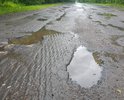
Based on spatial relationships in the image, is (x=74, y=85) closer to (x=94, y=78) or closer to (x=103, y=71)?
(x=94, y=78)

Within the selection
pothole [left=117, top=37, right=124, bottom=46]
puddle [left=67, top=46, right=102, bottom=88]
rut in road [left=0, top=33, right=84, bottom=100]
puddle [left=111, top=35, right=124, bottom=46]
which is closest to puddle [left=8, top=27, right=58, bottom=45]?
rut in road [left=0, top=33, right=84, bottom=100]

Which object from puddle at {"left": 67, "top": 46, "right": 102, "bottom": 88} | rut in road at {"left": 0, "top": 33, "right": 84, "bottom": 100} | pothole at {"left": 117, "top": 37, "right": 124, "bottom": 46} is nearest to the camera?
rut in road at {"left": 0, "top": 33, "right": 84, "bottom": 100}

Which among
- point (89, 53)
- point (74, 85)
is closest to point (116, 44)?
point (89, 53)

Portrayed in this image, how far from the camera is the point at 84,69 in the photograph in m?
5.65

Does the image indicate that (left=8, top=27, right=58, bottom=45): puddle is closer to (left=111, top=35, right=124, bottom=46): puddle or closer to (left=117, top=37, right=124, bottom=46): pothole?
(left=111, top=35, right=124, bottom=46): puddle

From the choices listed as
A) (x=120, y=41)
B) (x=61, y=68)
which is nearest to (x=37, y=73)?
(x=61, y=68)

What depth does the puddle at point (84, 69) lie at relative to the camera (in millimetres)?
4852

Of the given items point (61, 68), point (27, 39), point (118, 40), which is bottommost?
point (118, 40)

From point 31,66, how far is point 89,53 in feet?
7.66

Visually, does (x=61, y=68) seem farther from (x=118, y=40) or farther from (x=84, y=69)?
(x=118, y=40)

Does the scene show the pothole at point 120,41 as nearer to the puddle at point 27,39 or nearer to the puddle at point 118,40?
the puddle at point 118,40

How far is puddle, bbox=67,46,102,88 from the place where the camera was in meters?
4.85

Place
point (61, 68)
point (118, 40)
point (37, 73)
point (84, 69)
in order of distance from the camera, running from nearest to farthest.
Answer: point (37, 73), point (61, 68), point (84, 69), point (118, 40)

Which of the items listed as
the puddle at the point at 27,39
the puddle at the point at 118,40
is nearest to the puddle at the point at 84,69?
the puddle at the point at 118,40
